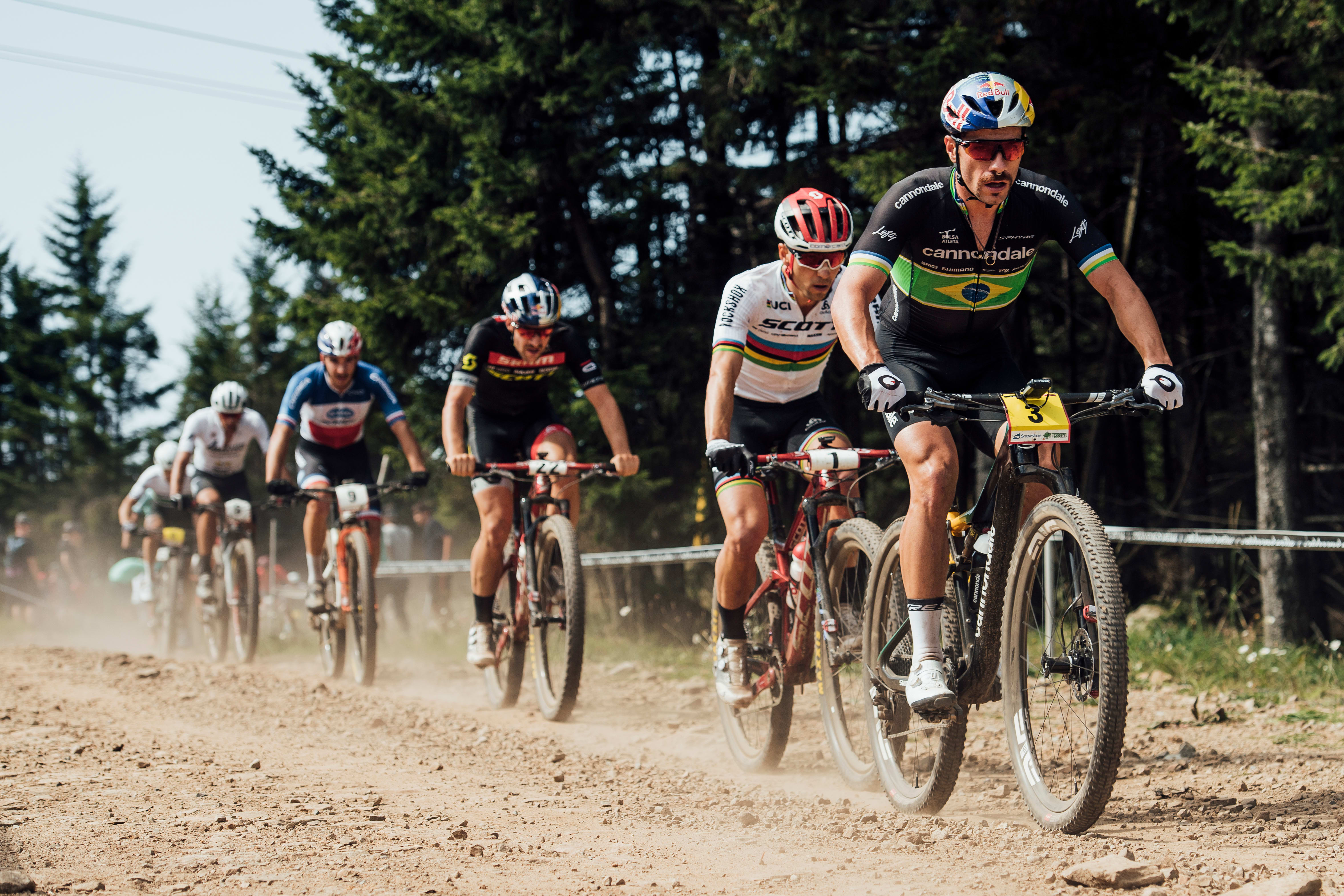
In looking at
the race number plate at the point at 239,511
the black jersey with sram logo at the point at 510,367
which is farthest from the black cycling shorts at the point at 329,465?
the black jersey with sram logo at the point at 510,367

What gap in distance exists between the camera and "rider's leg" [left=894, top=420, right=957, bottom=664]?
405 centimetres

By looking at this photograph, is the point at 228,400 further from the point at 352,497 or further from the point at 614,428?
the point at 614,428

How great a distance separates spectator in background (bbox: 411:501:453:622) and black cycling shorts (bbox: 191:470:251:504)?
4.97 m

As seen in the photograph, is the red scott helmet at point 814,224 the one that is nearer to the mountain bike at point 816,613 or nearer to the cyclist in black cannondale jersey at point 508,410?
the mountain bike at point 816,613

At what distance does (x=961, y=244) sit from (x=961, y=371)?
508 millimetres

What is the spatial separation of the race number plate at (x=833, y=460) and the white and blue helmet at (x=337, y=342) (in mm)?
5625

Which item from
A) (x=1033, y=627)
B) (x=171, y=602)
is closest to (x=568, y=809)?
(x=1033, y=627)

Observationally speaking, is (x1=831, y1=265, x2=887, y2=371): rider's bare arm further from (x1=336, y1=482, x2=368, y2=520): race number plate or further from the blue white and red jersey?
the blue white and red jersey

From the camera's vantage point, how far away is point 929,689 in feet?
13.0

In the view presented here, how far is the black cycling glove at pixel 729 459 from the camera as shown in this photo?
4.87 metres

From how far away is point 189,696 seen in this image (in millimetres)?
8133

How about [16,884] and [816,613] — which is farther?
[816,613]

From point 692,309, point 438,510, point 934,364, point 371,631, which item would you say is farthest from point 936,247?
point 438,510

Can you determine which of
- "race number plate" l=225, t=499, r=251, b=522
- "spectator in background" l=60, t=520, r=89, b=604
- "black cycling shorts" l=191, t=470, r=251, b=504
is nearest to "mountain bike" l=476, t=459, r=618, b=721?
"race number plate" l=225, t=499, r=251, b=522
